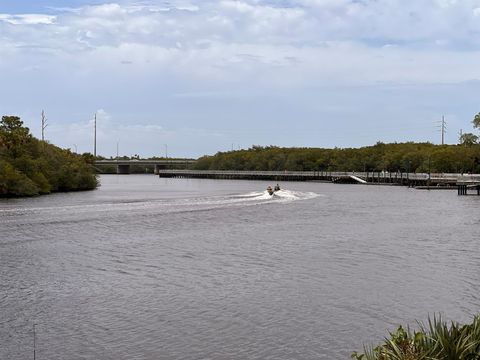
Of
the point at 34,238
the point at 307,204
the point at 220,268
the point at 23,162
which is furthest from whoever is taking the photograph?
the point at 23,162

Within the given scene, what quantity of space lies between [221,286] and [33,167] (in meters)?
72.7

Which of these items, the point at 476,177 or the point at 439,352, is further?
the point at 476,177

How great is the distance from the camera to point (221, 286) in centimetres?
2852

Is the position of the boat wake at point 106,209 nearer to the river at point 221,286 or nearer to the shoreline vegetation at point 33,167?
the river at point 221,286

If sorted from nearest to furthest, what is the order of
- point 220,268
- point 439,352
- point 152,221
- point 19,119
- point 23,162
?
point 439,352, point 220,268, point 152,221, point 23,162, point 19,119

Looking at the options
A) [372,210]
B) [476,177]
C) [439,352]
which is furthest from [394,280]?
[476,177]

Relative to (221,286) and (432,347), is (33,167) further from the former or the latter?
(432,347)

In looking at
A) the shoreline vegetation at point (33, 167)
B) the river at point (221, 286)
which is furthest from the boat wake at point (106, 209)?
the shoreline vegetation at point (33, 167)

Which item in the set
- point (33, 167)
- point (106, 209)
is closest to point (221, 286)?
point (106, 209)

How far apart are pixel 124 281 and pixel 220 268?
5.70 metres

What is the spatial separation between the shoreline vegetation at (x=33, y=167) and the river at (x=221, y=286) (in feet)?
104

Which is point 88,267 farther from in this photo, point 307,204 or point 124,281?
point 307,204

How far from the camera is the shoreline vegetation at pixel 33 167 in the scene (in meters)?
86.4

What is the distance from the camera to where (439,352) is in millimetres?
11695
